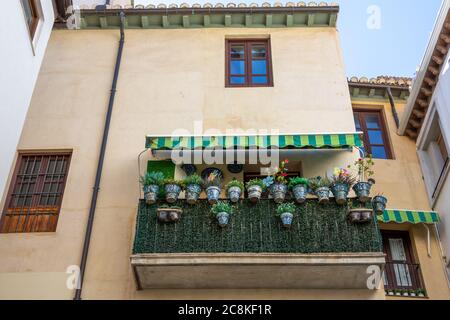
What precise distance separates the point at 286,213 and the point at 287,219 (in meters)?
0.11

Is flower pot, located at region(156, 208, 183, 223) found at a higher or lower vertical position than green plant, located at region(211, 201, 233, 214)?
lower

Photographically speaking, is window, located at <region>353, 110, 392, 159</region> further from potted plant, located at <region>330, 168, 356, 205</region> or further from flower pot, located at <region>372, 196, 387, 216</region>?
potted plant, located at <region>330, 168, 356, 205</region>

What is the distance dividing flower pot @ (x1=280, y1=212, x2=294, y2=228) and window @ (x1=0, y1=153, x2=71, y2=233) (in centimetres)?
458

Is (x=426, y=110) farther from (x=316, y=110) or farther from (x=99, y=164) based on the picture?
(x=99, y=164)

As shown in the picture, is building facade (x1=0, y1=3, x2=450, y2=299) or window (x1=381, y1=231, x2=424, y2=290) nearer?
building facade (x1=0, y1=3, x2=450, y2=299)

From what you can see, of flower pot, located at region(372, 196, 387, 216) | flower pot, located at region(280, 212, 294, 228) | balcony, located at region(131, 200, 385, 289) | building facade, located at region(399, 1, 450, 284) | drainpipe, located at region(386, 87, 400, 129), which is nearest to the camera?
balcony, located at region(131, 200, 385, 289)

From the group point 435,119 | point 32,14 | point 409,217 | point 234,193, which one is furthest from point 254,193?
point 32,14

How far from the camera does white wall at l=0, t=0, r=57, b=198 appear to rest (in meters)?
10.3

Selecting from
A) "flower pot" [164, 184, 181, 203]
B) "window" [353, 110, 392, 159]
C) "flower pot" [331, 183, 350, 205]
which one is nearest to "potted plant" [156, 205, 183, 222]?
"flower pot" [164, 184, 181, 203]

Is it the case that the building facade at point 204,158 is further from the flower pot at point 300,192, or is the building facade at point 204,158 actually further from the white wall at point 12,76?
the white wall at point 12,76

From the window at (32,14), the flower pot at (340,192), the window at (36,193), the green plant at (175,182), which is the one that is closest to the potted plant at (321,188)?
the flower pot at (340,192)

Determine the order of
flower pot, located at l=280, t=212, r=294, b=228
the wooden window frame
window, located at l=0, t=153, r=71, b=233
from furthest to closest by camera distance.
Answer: the wooden window frame
window, located at l=0, t=153, r=71, b=233
flower pot, located at l=280, t=212, r=294, b=228

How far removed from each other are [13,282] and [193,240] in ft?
11.4

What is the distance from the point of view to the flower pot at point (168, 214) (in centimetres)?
1023
